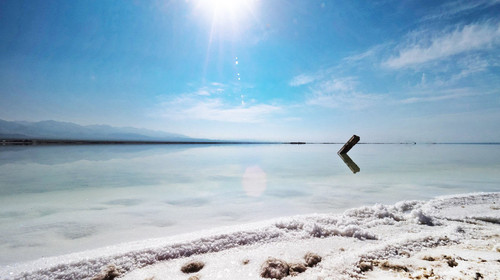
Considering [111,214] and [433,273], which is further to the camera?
→ [111,214]

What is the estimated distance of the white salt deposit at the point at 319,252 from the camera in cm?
201

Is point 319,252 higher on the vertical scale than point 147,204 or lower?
higher

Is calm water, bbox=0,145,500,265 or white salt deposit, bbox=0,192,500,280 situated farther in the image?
calm water, bbox=0,145,500,265

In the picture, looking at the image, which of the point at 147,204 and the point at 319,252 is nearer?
the point at 319,252

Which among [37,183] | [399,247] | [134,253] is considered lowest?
[37,183]

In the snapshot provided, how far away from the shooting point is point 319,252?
2479 mm

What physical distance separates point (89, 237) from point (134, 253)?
A: 127cm

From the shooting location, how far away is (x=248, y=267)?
84.4 inches

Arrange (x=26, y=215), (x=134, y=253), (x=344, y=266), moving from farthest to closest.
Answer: (x=26, y=215) < (x=134, y=253) < (x=344, y=266)

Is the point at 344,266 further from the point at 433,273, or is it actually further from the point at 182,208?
the point at 182,208

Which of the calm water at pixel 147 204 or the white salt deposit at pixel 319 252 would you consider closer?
the white salt deposit at pixel 319 252

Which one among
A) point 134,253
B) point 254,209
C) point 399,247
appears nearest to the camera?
point 134,253

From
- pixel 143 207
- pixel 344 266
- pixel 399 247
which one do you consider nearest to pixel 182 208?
pixel 143 207

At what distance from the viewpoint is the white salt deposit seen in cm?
201
